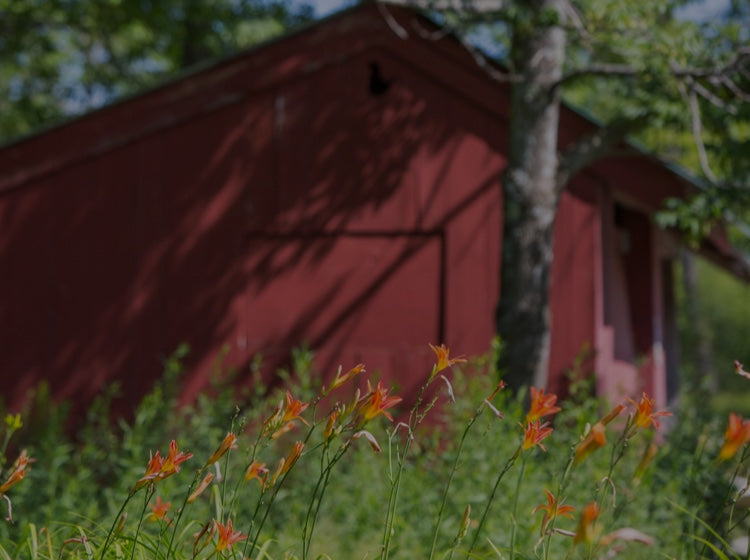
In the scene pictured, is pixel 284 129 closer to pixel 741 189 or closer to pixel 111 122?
pixel 111 122

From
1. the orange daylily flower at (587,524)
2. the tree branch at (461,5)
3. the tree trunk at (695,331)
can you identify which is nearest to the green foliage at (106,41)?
the tree branch at (461,5)

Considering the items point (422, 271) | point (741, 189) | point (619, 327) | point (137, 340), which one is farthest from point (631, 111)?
point (137, 340)

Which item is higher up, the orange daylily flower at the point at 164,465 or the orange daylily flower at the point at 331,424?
the orange daylily flower at the point at 331,424

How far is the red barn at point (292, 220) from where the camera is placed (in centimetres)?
930

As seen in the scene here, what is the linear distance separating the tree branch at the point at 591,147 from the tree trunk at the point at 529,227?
0.24 feet

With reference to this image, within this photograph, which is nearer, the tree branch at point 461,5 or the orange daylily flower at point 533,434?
the orange daylily flower at point 533,434

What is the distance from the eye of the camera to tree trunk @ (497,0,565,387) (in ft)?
26.9

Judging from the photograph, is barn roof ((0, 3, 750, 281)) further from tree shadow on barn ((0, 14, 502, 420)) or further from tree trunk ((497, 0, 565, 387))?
tree trunk ((497, 0, 565, 387))

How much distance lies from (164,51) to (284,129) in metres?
10.1

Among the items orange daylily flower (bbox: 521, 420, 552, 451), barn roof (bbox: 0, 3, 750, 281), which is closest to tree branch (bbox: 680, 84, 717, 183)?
barn roof (bbox: 0, 3, 750, 281)

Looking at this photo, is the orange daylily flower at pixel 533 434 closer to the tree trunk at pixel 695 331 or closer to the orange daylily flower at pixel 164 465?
the orange daylily flower at pixel 164 465

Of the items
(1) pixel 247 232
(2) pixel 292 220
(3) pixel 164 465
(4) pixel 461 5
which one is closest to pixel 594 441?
(3) pixel 164 465

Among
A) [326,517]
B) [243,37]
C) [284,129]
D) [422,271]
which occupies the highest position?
[243,37]

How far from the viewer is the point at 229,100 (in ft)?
31.5
